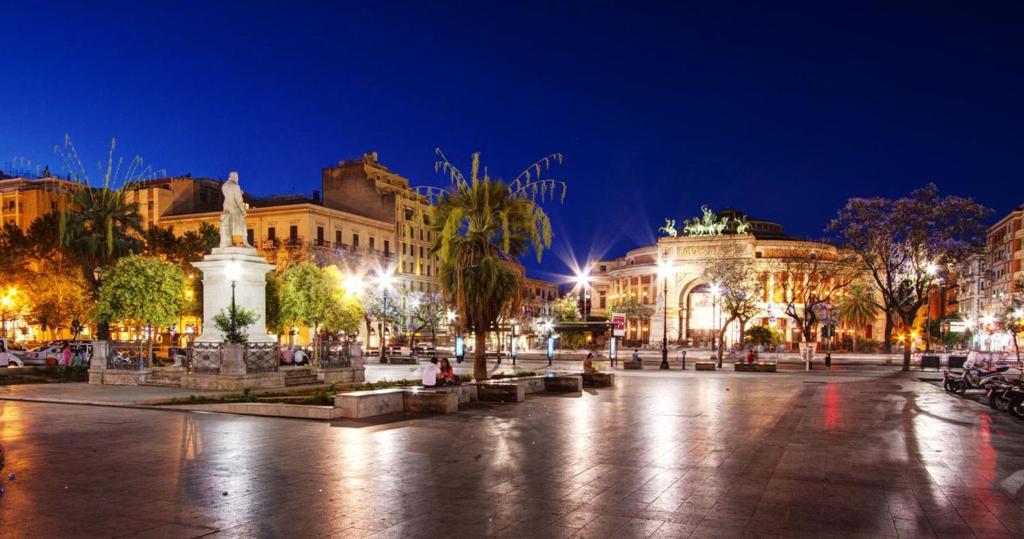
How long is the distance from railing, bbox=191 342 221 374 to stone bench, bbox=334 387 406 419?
32.8ft

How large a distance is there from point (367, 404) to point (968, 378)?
69.2 feet

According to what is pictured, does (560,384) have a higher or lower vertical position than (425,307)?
lower

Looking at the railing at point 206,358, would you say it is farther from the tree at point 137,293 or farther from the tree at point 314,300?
the tree at point 314,300

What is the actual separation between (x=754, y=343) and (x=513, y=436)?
228 feet

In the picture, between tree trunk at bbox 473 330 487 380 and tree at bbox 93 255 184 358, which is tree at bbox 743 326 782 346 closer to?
tree at bbox 93 255 184 358

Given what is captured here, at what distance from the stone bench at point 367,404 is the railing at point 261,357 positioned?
8893 mm

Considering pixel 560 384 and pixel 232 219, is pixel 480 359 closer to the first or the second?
pixel 560 384

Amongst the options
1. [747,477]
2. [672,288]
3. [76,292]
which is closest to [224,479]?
[747,477]

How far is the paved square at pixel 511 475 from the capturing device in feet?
26.5

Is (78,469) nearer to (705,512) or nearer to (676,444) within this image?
(705,512)

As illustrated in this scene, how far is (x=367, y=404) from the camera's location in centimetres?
1697

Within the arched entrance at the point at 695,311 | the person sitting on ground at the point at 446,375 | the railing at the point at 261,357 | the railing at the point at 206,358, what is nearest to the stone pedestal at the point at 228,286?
the railing at the point at 206,358

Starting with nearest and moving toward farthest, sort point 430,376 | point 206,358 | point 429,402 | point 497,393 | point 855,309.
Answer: point 429,402 → point 430,376 → point 497,393 → point 206,358 → point 855,309

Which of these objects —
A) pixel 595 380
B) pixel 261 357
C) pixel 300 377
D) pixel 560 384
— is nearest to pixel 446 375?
pixel 560 384
